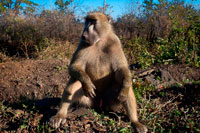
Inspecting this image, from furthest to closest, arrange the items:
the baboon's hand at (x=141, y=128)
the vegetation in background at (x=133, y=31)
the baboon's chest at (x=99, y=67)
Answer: the vegetation in background at (x=133, y=31), the baboon's chest at (x=99, y=67), the baboon's hand at (x=141, y=128)

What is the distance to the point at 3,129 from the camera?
3193 mm

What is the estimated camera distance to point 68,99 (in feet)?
10.8

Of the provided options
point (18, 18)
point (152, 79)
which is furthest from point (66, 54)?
point (152, 79)

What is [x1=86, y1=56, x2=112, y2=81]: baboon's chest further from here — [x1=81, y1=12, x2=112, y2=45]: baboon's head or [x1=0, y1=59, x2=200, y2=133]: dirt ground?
[x1=0, y1=59, x2=200, y2=133]: dirt ground

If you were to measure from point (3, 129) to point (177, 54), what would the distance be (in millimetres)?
5100

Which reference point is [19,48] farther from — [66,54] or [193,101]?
[193,101]

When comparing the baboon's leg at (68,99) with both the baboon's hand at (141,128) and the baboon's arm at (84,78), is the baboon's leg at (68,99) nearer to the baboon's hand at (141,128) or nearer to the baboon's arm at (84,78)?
the baboon's arm at (84,78)

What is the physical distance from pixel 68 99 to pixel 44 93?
2.01 meters

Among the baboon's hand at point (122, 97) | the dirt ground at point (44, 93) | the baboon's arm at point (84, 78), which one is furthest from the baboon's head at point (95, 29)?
the dirt ground at point (44, 93)

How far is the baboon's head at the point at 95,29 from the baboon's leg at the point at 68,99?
806 mm

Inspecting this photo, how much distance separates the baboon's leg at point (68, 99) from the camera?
10.1 ft

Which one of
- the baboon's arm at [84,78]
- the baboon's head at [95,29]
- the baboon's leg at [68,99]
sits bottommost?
the baboon's leg at [68,99]

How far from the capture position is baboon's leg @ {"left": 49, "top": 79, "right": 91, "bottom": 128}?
308cm

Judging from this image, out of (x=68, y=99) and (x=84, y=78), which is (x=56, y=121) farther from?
(x=84, y=78)
